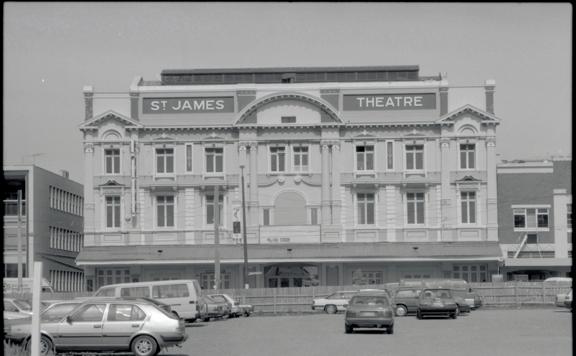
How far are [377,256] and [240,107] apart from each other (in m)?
14.1

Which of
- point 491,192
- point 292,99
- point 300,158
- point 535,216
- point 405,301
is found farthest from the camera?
point 535,216

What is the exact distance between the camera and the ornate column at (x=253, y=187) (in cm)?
7662

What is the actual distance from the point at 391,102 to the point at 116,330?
5228 cm

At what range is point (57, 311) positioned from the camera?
2877cm

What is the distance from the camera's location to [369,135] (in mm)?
76938

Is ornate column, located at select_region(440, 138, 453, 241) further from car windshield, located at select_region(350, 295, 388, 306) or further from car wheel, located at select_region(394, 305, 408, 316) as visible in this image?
car windshield, located at select_region(350, 295, 388, 306)

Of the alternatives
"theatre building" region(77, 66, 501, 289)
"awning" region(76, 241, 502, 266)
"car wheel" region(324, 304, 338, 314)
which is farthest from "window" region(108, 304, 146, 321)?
"theatre building" region(77, 66, 501, 289)

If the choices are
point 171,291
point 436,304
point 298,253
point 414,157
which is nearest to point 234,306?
point 171,291

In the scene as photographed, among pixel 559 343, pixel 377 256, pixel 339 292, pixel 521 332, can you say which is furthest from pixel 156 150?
pixel 559 343

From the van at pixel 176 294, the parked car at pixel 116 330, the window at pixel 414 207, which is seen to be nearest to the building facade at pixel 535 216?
the window at pixel 414 207

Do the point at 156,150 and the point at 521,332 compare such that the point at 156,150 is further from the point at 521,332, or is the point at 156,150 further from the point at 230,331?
the point at 521,332

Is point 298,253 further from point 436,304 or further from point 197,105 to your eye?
point 436,304

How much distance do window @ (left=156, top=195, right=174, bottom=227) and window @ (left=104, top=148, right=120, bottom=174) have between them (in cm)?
360

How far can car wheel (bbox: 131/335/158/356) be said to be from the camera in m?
26.4
